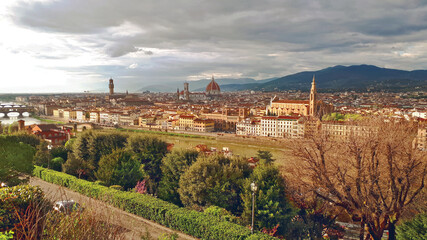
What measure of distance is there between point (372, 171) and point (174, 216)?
17.3 ft

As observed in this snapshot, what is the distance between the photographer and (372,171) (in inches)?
306

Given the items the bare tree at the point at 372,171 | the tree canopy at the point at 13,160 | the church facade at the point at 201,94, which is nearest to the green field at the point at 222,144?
the bare tree at the point at 372,171

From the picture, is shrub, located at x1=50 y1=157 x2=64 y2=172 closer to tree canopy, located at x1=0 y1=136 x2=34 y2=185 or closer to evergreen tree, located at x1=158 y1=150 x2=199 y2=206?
tree canopy, located at x1=0 y1=136 x2=34 y2=185

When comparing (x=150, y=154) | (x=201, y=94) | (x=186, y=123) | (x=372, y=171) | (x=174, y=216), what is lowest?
(x=186, y=123)

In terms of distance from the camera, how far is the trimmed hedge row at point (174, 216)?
674 cm

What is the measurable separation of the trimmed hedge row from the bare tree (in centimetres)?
269

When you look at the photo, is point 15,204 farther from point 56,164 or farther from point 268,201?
point 56,164

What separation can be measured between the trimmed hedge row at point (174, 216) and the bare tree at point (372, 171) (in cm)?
269

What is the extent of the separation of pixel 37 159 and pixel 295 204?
40.2 feet

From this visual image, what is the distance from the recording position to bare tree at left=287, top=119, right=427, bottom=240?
24.5 feet

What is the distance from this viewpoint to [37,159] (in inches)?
574

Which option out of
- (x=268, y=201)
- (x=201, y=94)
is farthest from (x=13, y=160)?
(x=201, y=94)

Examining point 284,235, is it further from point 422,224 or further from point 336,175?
point 422,224

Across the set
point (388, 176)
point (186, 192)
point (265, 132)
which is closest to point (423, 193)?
point (388, 176)
